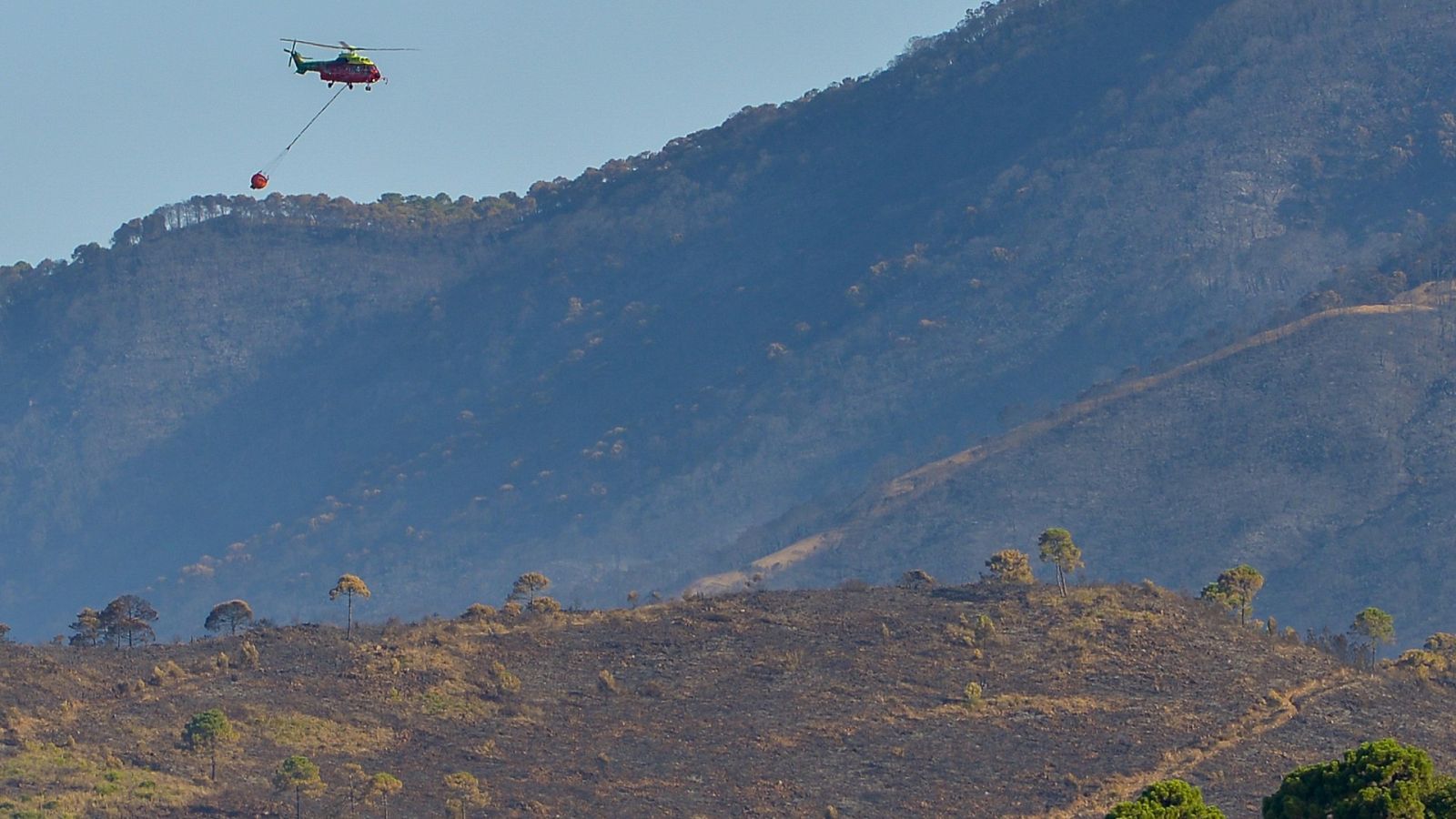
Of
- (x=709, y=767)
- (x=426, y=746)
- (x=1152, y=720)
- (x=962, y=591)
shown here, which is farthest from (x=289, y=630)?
(x=1152, y=720)

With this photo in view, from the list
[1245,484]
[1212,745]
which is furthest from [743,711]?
[1245,484]

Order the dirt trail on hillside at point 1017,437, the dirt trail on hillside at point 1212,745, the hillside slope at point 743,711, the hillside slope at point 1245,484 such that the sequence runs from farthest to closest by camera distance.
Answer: the dirt trail on hillside at point 1017,437
the hillside slope at point 1245,484
the hillside slope at point 743,711
the dirt trail on hillside at point 1212,745

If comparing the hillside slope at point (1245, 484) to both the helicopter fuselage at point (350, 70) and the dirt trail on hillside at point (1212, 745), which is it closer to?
the dirt trail on hillside at point (1212, 745)

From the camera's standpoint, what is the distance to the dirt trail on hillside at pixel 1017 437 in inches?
6353

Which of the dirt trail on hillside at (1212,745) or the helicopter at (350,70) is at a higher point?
the helicopter at (350,70)

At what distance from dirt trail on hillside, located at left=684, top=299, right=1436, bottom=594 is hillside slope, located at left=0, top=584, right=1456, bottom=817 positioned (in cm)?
7377

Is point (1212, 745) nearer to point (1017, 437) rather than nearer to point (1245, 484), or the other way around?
point (1245, 484)

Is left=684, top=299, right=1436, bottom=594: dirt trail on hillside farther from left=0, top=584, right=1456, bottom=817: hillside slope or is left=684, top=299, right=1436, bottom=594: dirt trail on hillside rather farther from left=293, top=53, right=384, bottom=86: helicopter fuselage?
left=293, top=53, right=384, bottom=86: helicopter fuselage

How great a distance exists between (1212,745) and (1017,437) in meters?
94.5

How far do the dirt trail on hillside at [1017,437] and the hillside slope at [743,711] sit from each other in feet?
242

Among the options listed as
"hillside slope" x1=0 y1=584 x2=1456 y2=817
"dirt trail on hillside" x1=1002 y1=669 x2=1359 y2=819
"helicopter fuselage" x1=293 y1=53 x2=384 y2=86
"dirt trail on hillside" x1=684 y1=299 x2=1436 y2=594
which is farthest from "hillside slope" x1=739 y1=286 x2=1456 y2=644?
Answer: "helicopter fuselage" x1=293 y1=53 x2=384 y2=86

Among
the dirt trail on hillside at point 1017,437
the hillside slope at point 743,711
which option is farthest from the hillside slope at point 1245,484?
the hillside slope at point 743,711

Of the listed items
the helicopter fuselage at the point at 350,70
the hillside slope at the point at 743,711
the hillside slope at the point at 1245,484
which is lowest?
the hillside slope at the point at 1245,484

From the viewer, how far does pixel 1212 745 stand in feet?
233
